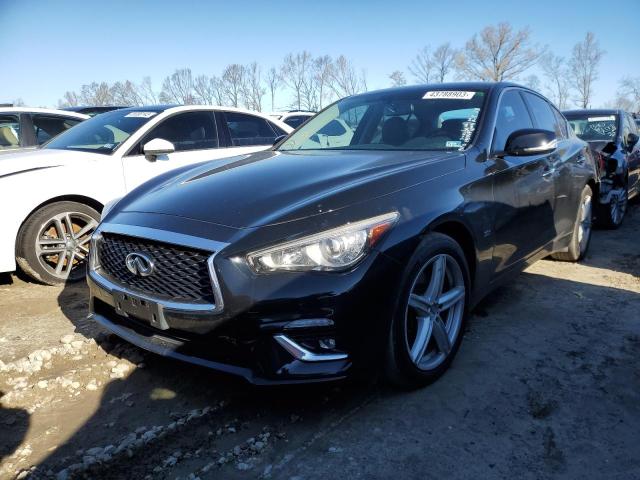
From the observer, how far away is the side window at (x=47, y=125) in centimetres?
623

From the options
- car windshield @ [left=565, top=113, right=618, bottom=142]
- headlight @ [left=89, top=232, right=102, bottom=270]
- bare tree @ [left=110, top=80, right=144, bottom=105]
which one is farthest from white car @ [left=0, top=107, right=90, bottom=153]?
bare tree @ [left=110, top=80, right=144, bottom=105]

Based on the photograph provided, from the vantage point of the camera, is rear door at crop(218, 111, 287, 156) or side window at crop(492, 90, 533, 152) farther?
rear door at crop(218, 111, 287, 156)

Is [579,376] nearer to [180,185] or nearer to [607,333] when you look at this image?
[607,333]

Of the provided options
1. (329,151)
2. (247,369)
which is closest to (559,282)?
(329,151)

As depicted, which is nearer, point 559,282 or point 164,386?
point 164,386

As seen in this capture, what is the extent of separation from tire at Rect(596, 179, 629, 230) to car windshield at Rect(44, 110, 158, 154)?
5.50 meters

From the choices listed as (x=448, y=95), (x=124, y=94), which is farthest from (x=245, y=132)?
(x=124, y=94)

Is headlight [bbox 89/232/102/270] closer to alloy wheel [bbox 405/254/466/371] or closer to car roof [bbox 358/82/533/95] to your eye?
alloy wheel [bbox 405/254/466/371]

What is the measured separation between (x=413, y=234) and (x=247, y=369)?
0.97 m

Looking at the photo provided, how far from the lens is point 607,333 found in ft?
10.8

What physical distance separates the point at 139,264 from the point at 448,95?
240 centimetres

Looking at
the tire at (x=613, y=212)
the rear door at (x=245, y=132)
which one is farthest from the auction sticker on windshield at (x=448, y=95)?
the tire at (x=613, y=212)

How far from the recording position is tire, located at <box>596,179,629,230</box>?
6.35 metres

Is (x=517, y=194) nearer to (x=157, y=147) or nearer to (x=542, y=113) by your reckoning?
(x=542, y=113)
